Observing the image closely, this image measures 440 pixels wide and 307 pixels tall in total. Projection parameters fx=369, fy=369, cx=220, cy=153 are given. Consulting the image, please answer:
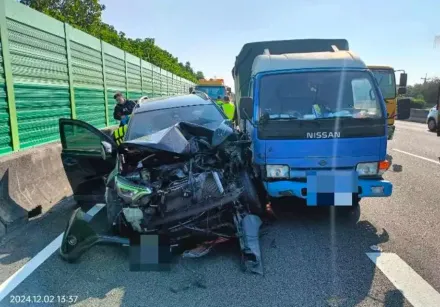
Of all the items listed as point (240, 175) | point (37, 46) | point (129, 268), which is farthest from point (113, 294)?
point (37, 46)

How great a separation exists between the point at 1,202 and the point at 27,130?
1.89m

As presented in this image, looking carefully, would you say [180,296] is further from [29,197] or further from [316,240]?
[29,197]

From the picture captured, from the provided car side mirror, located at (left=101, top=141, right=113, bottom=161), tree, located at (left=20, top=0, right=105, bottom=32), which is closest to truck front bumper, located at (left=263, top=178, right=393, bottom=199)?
car side mirror, located at (left=101, top=141, right=113, bottom=161)

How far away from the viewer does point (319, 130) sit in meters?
4.79

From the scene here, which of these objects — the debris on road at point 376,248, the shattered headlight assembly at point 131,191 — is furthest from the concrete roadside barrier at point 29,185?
the debris on road at point 376,248

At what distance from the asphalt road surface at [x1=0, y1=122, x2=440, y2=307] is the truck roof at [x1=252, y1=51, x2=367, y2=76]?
2.23 m

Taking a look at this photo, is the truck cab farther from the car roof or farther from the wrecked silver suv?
the wrecked silver suv

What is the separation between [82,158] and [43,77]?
2657mm

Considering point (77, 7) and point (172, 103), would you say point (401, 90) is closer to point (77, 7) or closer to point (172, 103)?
point (172, 103)

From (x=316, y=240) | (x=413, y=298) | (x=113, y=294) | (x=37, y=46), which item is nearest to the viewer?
(x=413, y=298)

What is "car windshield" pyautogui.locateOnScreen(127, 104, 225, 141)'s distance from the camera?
5750 mm

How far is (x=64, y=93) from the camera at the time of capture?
8.23 metres

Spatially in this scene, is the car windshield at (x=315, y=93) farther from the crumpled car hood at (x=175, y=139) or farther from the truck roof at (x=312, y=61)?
the crumpled car hood at (x=175, y=139)

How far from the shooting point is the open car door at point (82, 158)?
555 centimetres
